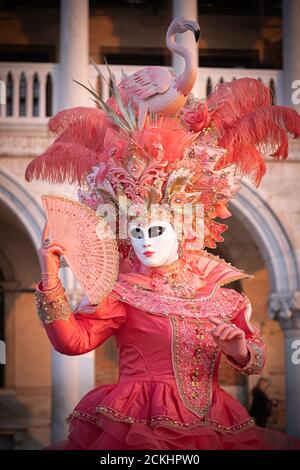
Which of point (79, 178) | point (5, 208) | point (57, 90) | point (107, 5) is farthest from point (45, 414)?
point (79, 178)

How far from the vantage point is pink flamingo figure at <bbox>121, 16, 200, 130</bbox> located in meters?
3.90

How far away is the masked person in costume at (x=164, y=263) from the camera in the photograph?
3664mm

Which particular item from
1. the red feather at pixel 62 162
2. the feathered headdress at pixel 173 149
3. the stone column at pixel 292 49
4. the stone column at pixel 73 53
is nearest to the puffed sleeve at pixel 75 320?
the feathered headdress at pixel 173 149

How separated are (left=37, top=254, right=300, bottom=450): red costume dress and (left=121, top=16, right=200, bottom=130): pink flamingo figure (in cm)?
61

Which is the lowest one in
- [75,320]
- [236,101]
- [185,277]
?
[75,320]

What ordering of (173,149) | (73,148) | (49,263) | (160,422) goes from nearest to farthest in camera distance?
(49,263) → (160,422) → (173,149) → (73,148)

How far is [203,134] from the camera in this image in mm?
4059

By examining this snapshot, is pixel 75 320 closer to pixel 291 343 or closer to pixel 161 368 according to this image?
pixel 161 368

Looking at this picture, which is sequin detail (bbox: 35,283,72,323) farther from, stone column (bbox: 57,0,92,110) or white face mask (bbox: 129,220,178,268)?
stone column (bbox: 57,0,92,110)

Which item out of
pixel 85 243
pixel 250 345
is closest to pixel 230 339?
pixel 250 345

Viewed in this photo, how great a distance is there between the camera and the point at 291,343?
9.66m

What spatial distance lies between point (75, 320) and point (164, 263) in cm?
43

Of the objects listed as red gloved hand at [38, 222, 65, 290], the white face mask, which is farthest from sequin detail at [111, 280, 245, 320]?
red gloved hand at [38, 222, 65, 290]
